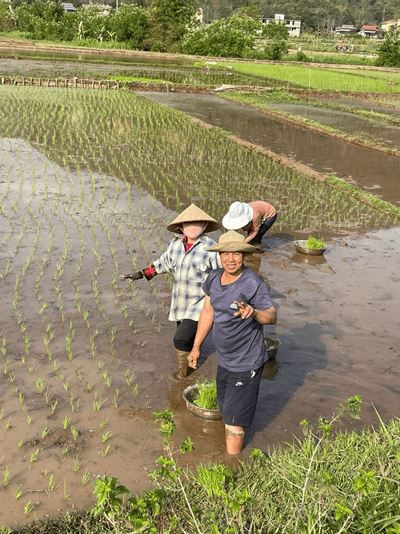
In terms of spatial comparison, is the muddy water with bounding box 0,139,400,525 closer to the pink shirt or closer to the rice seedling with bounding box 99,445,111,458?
the rice seedling with bounding box 99,445,111,458

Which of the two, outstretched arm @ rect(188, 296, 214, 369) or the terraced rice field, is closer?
outstretched arm @ rect(188, 296, 214, 369)

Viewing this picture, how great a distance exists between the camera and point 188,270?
4012 millimetres

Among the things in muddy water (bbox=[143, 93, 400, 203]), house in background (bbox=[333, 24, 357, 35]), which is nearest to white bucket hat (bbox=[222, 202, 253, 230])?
muddy water (bbox=[143, 93, 400, 203])

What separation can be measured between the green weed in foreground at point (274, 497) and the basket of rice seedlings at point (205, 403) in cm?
40

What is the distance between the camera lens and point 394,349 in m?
4.93

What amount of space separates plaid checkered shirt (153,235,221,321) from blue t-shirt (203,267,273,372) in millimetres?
699

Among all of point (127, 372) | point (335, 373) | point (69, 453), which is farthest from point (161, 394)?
point (335, 373)

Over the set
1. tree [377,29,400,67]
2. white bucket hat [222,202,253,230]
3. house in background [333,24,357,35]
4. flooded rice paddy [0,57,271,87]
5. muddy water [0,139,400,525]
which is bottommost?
muddy water [0,139,400,525]

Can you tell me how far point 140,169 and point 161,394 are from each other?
7332mm

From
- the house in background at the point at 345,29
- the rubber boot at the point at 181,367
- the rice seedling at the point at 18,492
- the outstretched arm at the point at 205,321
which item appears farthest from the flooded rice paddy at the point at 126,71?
the house in background at the point at 345,29

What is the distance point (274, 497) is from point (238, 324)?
0.90 m

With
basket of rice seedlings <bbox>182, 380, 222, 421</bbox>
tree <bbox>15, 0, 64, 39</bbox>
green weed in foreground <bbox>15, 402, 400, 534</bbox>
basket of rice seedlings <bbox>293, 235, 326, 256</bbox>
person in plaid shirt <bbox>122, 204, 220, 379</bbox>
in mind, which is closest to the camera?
green weed in foreground <bbox>15, 402, 400, 534</bbox>

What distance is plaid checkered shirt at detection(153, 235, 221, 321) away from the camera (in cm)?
399

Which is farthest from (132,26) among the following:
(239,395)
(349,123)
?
(239,395)
